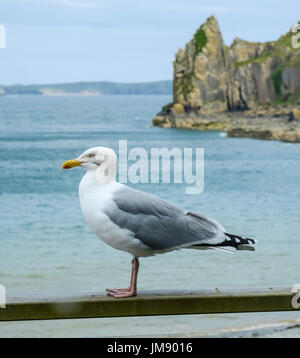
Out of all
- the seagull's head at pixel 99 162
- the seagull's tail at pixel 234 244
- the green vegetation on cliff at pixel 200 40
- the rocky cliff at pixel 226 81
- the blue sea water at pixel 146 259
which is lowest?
the blue sea water at pixel 146 259

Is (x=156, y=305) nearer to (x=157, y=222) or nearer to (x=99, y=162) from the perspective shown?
(x=157, y=222)

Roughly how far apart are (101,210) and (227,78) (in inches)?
4293

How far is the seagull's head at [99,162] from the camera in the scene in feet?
10.8

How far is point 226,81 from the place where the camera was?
111 meters

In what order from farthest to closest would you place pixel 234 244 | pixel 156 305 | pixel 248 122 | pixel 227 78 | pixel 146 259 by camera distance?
1. pixel 227 78
2. pixel 248 122
3. pixel 146 259
4. pixel 234 244
5. pixel 156 305

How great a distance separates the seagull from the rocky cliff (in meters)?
88.3

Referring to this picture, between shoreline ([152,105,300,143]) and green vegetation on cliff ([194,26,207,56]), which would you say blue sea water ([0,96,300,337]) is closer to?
shoreline ([152,105,300,143])

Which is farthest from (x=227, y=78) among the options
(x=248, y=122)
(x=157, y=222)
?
(x=157, y=222)

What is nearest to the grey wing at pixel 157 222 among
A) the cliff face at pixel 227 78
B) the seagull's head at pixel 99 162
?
the seagull's head at pixel 99 162

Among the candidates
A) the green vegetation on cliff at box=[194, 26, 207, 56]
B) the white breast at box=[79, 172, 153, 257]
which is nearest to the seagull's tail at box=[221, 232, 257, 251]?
the white breast at box=[79, 172, 153, 257]

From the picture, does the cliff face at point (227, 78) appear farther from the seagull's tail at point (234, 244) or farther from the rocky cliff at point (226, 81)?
the seagull's tail at point (234, 244)

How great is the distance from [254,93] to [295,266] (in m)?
92.4

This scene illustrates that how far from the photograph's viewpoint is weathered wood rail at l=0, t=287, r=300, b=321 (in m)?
3.06

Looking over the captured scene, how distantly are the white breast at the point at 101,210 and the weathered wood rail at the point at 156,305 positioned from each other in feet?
1.10
